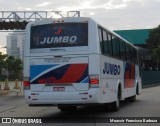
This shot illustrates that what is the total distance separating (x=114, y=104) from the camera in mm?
17188

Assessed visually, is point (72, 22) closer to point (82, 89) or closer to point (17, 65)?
point (82, 89)

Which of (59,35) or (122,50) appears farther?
(122,50)

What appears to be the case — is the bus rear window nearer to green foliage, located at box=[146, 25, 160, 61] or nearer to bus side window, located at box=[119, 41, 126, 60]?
bus side window, located at box=[119, 41, 126, 60]

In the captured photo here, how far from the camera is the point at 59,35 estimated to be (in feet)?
47.6

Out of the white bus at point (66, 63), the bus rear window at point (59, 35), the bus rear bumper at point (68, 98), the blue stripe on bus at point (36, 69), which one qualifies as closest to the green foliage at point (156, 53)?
the white bus at point (66, 63)

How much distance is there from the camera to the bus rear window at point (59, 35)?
47.0 ft

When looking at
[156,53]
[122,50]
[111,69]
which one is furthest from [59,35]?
[156,53]

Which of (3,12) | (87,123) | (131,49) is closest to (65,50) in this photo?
(87,123)

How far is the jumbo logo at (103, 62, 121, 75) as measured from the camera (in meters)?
15.2

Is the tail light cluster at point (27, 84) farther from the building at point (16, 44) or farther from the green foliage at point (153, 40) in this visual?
the building at point (16, 44)

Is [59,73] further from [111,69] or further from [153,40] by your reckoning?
[153,40]

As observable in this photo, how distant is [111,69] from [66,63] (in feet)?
9.10

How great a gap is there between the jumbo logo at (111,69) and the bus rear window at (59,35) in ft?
4.83

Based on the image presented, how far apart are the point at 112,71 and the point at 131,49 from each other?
5.92 meters
